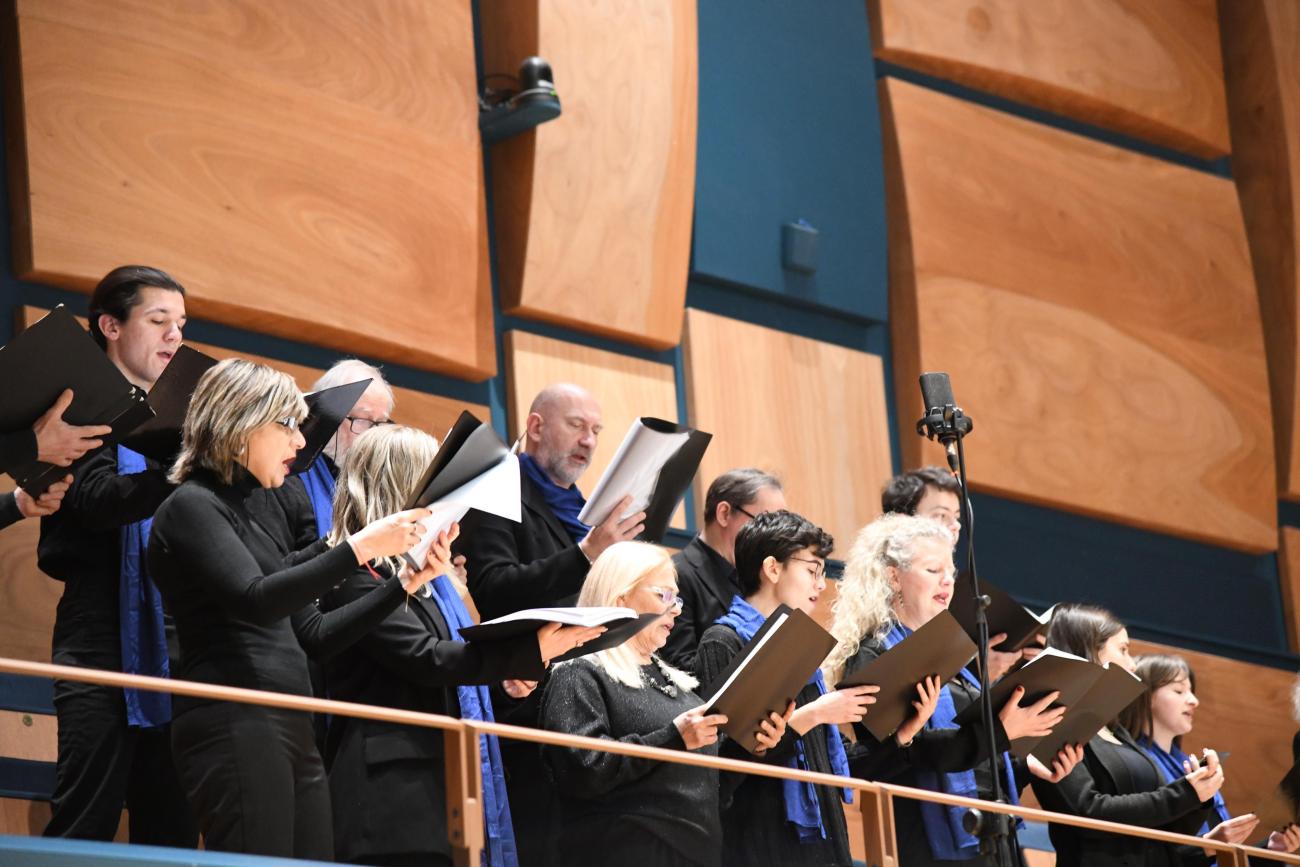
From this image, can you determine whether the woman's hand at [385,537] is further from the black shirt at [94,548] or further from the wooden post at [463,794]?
the black shirt at [94,548]

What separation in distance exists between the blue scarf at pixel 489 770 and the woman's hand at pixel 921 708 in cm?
66

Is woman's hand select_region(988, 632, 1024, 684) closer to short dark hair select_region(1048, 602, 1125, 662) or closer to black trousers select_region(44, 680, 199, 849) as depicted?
short dark hair select_region(1048, 602, 1125, 662)

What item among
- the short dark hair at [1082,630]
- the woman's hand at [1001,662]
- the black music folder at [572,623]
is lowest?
the black music folder at [572,623]

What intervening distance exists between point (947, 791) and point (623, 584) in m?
0.70

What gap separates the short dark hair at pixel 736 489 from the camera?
137 inches

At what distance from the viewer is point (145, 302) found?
9.83ft

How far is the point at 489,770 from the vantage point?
2689mm

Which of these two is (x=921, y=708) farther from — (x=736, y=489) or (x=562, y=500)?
(x=562, y=500)

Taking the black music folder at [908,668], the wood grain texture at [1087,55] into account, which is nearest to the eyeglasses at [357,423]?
the black music folder at [908,668]

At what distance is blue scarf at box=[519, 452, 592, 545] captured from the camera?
3.41 metres

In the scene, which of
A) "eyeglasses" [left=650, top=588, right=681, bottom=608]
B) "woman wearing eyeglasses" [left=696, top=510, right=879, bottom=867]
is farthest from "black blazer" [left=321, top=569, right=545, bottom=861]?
"woman wearing eyeglasses" [left=696, top=510, right=879, bottom=867]

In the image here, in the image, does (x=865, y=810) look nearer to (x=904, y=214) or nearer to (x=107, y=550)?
(x=107, y=550)

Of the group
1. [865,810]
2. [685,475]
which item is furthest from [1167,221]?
[865,810]

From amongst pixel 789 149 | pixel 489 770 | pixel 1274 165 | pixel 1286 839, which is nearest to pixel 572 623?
pixel 489 770
